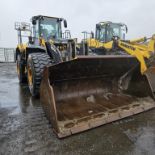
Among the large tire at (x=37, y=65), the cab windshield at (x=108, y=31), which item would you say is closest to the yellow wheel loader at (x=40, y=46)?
the large tire at (x=37, y=65)

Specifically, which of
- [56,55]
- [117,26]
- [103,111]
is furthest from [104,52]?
[103,111]

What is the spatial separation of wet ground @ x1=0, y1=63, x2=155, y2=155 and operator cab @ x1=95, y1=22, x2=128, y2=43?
296 inches

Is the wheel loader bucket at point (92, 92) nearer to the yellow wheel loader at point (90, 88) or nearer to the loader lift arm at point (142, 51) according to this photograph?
the yellow wheel loader at point (90, 88)

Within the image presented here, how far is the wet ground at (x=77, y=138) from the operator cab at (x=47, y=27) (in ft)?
10.3

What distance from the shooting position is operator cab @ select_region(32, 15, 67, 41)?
6738 millimetres

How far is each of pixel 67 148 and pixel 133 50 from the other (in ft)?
8.85

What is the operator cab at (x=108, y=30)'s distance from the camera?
11320mm

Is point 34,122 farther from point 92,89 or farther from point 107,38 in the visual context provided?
point 107,38

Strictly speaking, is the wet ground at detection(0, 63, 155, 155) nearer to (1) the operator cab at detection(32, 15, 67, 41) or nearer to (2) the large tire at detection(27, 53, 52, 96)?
(2) the large tire at detection(27, 53, 52, 96)

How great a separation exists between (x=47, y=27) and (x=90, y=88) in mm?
3113

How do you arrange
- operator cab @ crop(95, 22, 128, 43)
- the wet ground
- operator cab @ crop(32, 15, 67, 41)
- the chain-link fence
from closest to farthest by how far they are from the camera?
the wet ground → operator cab @ crop(32, 15, 67, 41) → operator cab @ crop(95, 22, 128, 43) → the chain-link fence

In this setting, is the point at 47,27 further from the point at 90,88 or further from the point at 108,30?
the point at 108,30

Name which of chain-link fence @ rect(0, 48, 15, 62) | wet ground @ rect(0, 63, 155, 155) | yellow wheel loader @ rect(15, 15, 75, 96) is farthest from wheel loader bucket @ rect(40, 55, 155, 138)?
chain-link fence @ rect(0, 48, 15, 62)

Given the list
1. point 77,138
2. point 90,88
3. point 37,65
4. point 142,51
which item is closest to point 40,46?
point 37,65
